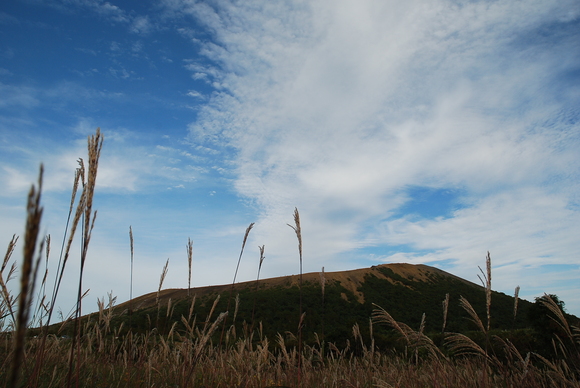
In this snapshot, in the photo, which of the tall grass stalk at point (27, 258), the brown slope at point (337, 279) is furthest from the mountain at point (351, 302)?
the tall grass stalk at point (27, 258)

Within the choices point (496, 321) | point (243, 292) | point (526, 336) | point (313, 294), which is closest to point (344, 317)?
point (313, 294)

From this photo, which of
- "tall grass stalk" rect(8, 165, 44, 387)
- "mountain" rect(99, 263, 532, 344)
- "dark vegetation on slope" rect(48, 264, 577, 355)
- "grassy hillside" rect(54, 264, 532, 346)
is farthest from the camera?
"mountain" rect(99, 263, 532, 344)

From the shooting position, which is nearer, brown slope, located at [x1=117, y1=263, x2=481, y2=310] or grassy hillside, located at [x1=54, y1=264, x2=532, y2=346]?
grassy hillside, located at [x1=54, y1=264, x2=532, y2=346]

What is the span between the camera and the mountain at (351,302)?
102 feet

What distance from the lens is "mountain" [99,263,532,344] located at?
31.1 m

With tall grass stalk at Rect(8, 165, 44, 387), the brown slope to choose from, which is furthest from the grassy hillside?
tall grass stalk at Rect(8, 165, 44, 387)

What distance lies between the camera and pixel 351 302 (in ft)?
137

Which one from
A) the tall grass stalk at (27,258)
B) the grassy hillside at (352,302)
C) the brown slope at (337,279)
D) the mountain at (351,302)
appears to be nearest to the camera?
the tall grass stalk at (27,258)

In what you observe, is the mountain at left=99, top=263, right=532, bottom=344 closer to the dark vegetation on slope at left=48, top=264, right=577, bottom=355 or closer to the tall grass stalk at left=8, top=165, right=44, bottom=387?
the dark vegetation on slope at left=48, top=264, right=577, bottom=355

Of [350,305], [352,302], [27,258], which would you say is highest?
[27,258]

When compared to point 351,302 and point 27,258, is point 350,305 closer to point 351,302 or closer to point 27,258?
point 351,302

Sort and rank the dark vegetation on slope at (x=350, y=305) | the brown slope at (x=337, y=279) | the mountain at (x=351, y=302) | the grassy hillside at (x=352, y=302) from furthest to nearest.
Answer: the brown slope at (x=337, y=279), the mountain at (x=351, y=302), the grassy hillside at (x=352, y=302), the dark vegetation on slope at (x=350, y=305)

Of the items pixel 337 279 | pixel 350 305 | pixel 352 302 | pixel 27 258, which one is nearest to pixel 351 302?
pixel 352 302

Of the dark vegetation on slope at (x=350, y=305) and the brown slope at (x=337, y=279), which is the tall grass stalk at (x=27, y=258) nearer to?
the dark vegetation on slope at (x=350, y=305)
